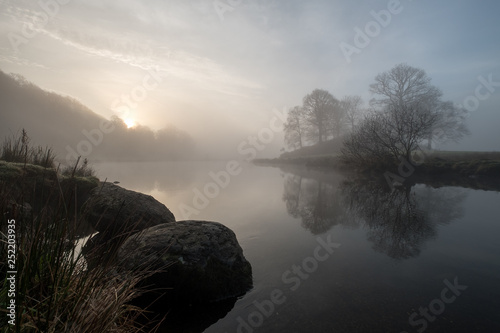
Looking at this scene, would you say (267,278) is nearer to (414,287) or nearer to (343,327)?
(343,327)

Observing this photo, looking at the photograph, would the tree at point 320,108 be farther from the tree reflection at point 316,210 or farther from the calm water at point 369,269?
the calm water at point 369,269

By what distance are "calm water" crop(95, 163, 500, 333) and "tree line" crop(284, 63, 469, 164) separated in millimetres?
13225

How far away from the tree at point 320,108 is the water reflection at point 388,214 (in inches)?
1547

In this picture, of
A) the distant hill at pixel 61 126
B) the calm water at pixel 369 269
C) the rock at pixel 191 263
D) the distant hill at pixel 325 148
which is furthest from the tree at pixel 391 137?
the distant hill at pixel 61 126

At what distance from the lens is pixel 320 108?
160 ft

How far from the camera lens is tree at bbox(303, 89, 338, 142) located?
160ft

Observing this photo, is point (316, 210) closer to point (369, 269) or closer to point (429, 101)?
point (369, 269)

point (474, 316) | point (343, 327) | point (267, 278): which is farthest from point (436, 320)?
point (267, 278)

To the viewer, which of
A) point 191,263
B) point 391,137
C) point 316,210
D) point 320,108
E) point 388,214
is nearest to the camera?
point 191,263

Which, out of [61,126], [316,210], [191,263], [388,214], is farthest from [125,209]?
[61,126]

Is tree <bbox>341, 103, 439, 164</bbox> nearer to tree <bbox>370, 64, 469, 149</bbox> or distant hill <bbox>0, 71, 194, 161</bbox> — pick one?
tree <bbox>370, 64, 469, 149</bbox>

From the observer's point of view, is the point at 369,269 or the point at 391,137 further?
the point at 391,137

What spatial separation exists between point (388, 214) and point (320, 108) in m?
44.7

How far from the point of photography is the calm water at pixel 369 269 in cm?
308
